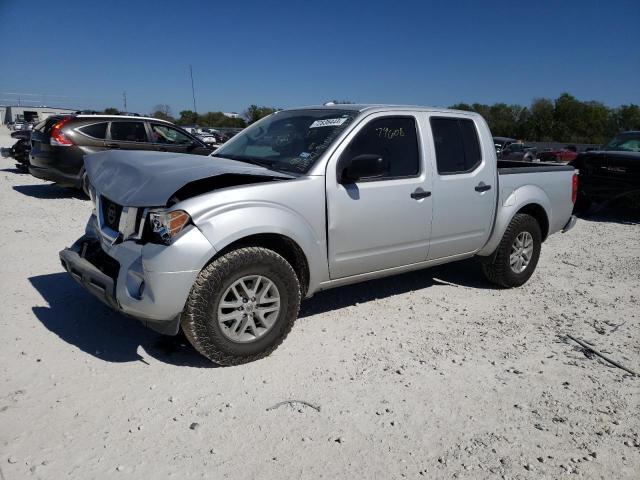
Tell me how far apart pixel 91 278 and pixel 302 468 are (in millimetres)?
1859

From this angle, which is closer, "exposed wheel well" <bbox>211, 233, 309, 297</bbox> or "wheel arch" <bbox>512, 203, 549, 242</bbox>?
"exposed wheel well" <bbox>211, 233, 309, 297</bbox>

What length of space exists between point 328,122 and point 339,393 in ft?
7.10

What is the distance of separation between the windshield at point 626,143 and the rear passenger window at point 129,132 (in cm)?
954

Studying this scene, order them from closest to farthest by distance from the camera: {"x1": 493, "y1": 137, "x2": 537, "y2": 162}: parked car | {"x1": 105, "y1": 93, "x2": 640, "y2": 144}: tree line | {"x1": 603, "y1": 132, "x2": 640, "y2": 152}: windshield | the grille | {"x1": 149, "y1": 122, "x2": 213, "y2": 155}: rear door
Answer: the grille → {"x1": 603, "y1": 132, "x2": 640, "y2": 152}: windshield → {"x1": 149, "y1": 122, "x2": 213, "y2": 155}: rear door → {"x1": 493, "y1": 137, "x2": 537, "y2": 162}: parked car → {"x1": 105, "y1": 93, "x2": 640, "y2": 144}: tree line

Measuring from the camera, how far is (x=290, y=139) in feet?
14.0

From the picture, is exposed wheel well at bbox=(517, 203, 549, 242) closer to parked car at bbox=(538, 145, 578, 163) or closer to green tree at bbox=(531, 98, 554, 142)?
parked car at bbox=(538, 145, 578, 163)

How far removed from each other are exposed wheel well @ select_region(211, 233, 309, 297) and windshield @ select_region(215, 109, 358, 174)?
58 cm

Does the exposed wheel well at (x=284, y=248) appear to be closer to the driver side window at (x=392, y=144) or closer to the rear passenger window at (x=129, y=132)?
the driver side window at (x=392, y=144)

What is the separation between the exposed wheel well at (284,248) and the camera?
11.1ft

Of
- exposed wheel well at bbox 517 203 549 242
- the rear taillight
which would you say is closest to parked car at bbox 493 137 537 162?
exposed wheel well at bbox 517 203 549 242

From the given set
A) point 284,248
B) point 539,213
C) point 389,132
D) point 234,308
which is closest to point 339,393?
point 234,308

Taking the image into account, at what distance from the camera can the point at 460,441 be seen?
2.76 meters

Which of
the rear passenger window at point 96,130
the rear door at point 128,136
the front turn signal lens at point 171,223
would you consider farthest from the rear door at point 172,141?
the front turn signal lens at point 171,223

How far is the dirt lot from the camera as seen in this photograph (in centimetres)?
255
